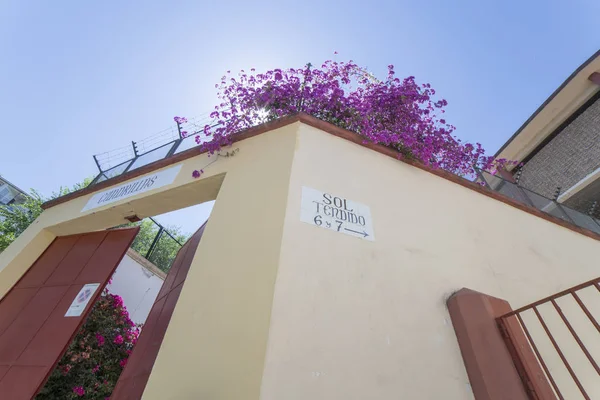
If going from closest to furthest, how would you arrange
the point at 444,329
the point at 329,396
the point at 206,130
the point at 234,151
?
the point at 329,396 < the point at 444,329 < the point at 234,151 < the point at 206,130

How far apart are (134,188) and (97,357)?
3088mm

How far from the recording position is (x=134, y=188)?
3916 millimetres

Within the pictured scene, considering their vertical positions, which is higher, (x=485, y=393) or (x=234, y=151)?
(x=234, y=151)

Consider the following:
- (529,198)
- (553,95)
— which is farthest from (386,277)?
(553,95)

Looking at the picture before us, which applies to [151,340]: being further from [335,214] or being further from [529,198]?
[529,198]

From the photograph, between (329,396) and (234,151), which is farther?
(234,151)

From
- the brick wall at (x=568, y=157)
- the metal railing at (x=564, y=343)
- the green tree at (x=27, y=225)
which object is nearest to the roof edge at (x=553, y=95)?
the brick wall at (x=568, y=157)

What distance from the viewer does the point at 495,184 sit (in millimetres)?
4367

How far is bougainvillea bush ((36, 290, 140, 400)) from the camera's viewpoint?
14.0ft

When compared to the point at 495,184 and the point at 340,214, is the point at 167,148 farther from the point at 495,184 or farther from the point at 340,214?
the point at 495,184

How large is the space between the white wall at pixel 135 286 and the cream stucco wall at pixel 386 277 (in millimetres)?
5879

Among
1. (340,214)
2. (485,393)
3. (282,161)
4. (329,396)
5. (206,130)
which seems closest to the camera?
(329,396)

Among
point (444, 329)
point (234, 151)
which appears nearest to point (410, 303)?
point (444, 329)

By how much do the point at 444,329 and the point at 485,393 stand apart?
16.1 inches
